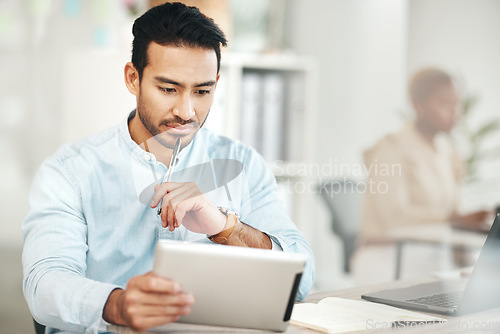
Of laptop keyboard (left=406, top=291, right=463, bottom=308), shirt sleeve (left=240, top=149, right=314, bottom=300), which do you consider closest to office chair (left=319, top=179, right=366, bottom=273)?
shirt sleeve (left=240, top=149, right=314, bottom=300)

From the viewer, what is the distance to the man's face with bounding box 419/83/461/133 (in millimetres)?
3010

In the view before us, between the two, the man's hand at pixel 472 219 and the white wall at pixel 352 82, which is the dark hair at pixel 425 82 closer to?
the white wall at pixel 352 82

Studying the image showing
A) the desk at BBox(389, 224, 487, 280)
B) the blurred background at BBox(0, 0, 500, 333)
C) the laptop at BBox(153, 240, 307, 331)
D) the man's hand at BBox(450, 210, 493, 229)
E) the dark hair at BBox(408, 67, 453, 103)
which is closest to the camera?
the laptop at BBox(153, 240, 307, 331)

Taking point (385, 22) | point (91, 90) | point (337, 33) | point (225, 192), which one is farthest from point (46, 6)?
point (385, 22)

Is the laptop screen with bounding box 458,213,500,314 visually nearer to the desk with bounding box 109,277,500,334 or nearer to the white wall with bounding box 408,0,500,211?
the desk with bounding box 109,277,500,334

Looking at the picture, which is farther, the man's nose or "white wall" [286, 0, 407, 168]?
"white wall" [286, 0, 407, 168]

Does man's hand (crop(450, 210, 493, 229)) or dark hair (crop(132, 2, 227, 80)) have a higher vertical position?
dark hair (crop(132, 2, 227, 80))

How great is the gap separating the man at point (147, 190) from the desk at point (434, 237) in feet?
4.85

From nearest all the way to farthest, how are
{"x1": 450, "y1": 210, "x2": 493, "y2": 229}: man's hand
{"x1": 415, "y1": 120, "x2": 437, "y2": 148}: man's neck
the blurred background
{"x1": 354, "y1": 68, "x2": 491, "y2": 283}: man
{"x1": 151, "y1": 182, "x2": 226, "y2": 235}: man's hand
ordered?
{"x1": 151, "y1": 182, "x2": 226, "y2": 235}: man's hand → the blurred background → {"x1": 450, "y1": 210, "x2": 493, "y2": 229}: man's hand → {"x1": 354, "y1": 68, "x2": 491, "y2": 283}: man → {"x1": 415, "y1": 120, "x2": 437, "y2": 148}: man's neck

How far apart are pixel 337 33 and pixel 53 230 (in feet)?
8.50

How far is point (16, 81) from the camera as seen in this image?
89.9 inches

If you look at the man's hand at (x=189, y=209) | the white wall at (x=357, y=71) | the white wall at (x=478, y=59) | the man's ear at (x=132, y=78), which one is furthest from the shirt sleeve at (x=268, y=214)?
the white wall at (x=478, y=59)

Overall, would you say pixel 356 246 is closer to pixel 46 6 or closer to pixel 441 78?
pixel 441 78

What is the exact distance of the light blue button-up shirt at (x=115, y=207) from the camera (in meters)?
1.10
